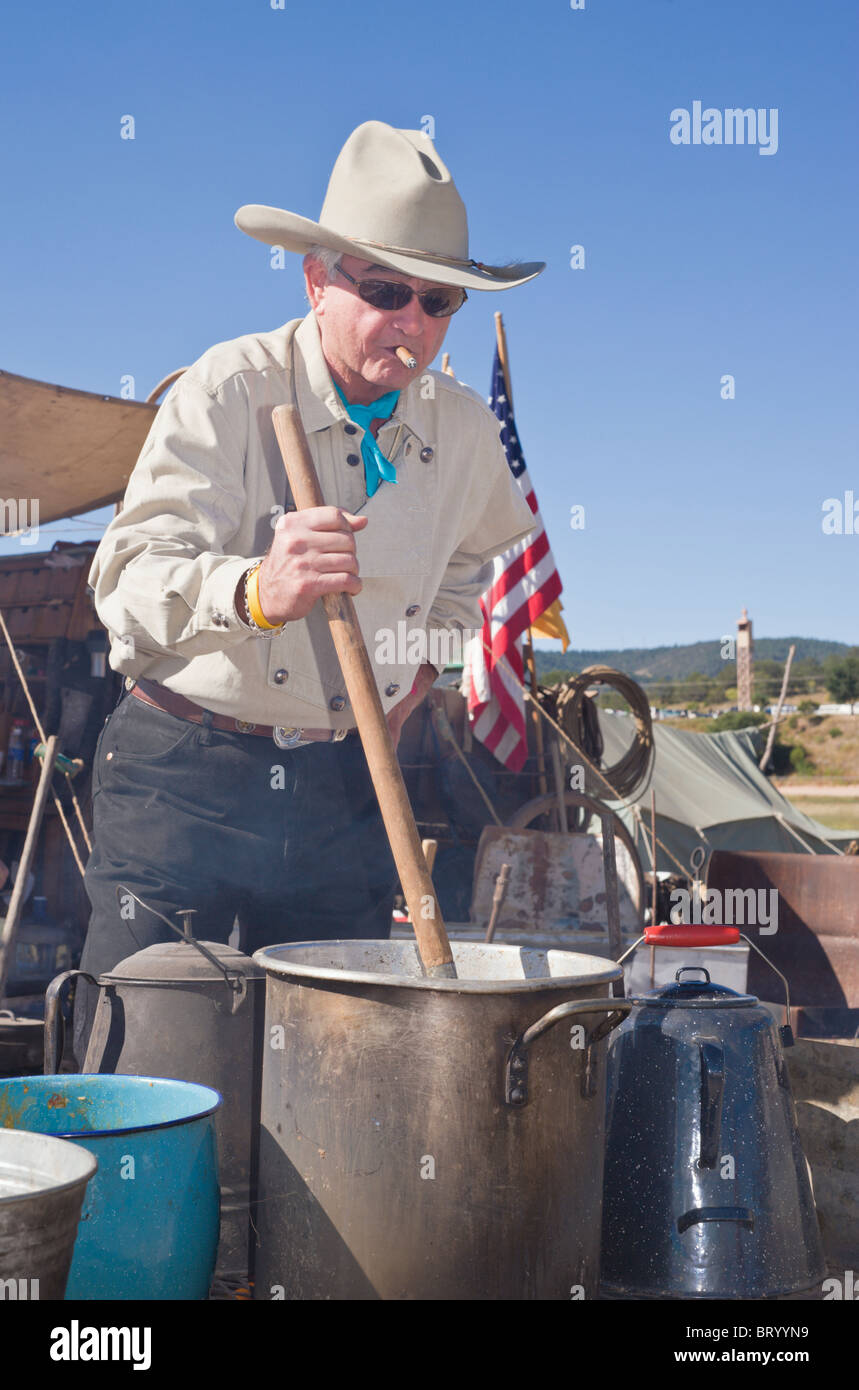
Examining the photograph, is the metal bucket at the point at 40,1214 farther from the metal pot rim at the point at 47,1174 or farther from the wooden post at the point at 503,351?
the wooden post at the point at 503,351

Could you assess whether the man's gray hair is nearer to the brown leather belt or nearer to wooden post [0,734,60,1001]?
the brown leather belt

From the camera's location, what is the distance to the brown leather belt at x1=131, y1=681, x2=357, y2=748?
223 cm

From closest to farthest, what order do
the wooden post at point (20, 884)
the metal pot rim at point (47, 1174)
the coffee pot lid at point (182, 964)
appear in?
the metal pot rim at point (47, 1174) → the coffee pot lid at point (182, 964) → the wooden post at point (20, 884)

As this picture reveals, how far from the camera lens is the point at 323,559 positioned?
1.73m

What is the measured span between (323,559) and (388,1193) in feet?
2.88

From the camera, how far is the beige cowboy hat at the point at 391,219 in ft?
6.93

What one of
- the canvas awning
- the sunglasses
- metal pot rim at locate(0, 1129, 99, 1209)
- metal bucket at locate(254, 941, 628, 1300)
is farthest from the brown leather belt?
the canvas awning

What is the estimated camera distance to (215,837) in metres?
2.17

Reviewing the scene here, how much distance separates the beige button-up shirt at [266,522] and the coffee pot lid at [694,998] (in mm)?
774

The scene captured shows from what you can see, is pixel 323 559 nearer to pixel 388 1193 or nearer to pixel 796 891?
pixel 388 1193

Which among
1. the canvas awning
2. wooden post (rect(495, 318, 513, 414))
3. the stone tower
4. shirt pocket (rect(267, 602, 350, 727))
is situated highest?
the stone tower

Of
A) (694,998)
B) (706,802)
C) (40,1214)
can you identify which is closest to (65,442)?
(694,998)

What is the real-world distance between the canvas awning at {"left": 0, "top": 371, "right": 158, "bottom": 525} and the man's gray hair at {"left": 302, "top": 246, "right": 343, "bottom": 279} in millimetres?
3126

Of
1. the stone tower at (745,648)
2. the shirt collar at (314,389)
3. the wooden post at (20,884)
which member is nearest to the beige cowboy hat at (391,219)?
the shirt collar at (314,389)
